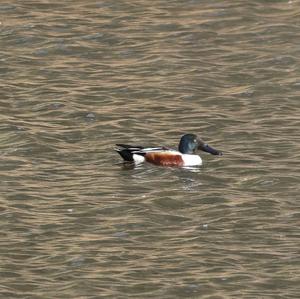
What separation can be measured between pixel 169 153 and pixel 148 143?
1093mm

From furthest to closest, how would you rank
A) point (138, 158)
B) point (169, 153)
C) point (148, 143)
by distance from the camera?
point (148, 143), point (169, 153), point (138, 158)

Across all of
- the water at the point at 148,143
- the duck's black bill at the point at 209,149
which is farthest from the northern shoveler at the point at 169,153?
the water at the point at 148,143

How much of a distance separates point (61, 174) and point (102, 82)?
5638 mm

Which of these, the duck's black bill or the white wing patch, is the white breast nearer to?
the duck's black bill

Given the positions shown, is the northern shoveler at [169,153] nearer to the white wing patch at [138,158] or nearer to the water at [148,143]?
the white wing patch at [138,158]

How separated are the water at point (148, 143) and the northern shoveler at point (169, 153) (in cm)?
17

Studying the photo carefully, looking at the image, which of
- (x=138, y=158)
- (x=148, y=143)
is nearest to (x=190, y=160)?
(x=138, y=158)

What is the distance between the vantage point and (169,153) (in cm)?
2700

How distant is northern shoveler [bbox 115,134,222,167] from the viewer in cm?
2675

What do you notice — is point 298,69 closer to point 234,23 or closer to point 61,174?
point 234,23

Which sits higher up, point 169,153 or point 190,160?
point 169,153

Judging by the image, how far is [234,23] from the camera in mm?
34188

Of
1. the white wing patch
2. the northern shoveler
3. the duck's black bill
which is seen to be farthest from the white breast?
the white wing patch

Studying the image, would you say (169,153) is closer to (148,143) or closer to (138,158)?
(138,158)
